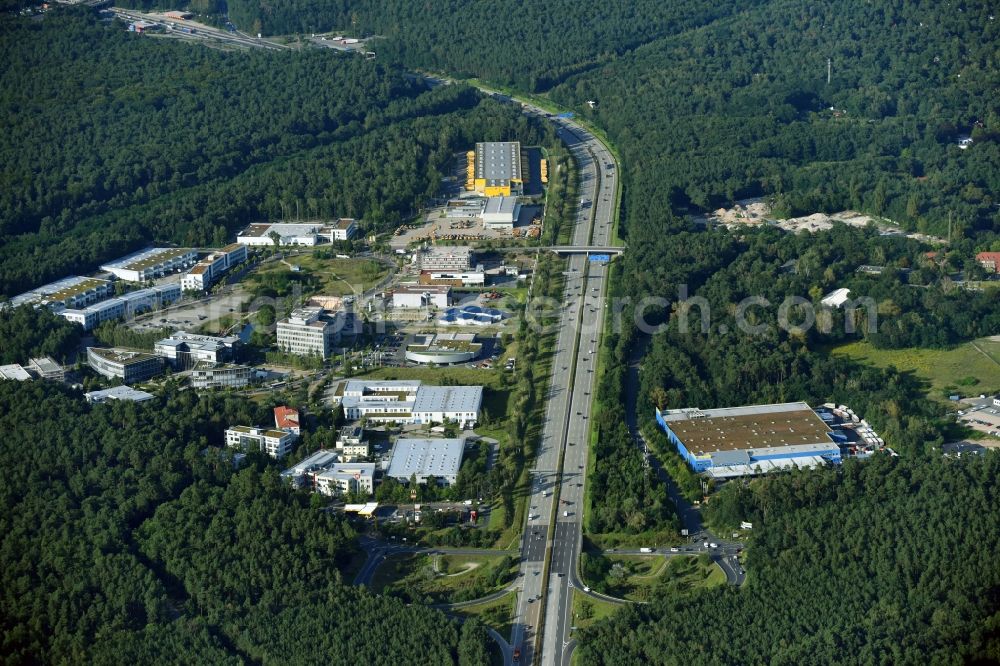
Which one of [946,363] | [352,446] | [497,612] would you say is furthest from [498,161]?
[497,612]

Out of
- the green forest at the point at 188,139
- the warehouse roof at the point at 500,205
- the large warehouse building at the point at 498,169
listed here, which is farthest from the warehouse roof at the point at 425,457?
the large warehouse building at the point at 498,169

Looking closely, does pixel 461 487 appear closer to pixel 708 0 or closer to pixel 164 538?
pixel 164 538

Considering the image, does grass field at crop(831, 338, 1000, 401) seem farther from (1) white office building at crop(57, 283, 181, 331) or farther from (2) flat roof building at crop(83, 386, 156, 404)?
(1) white office building at crop(57, 283, 181, 331)

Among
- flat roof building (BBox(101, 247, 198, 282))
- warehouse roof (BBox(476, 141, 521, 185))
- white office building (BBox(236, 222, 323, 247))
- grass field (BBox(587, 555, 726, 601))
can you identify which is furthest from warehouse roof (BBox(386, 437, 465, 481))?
warehouse roof (BBox(476, 141, 521, 185))

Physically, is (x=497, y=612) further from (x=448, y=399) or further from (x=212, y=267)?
(x=212, y=267)

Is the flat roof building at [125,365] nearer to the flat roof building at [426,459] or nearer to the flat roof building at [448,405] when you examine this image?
the flat roof building at [448,405]
